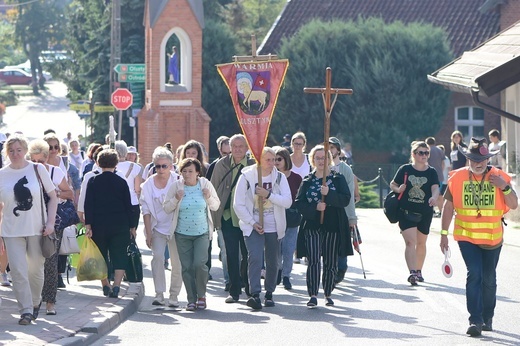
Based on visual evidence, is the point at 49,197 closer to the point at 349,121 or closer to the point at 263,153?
the point at 263,153

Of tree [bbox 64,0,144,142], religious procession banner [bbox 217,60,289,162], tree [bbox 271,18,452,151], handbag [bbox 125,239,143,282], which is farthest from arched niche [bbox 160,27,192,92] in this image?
handbag [bbox 125,239,143,282]

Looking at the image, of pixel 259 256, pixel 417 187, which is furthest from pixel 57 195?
pixel 417 187

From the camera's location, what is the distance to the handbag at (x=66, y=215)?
1277cm

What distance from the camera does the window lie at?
50562mm

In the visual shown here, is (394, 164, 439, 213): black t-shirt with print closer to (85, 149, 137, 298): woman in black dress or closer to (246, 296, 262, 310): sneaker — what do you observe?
(246, 296, 262, 310): sneaker

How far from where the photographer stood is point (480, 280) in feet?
38.2

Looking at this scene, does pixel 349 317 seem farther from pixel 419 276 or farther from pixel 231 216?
pixel 419 276

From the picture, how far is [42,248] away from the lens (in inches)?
471

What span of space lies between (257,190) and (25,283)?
275 centimetres

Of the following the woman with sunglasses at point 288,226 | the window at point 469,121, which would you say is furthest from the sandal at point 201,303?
the window at point 469,121

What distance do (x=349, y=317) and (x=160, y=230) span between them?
2.32m

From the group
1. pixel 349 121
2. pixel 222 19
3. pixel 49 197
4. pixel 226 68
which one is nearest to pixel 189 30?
pixel 349 121

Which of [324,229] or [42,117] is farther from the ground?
[42,117]

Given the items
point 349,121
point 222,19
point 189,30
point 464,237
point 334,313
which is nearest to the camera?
point 464,237
